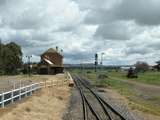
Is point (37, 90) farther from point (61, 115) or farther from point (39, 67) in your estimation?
point (39, 67)

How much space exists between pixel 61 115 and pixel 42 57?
126991 millimetres

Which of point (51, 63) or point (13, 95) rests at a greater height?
point (51, 63)

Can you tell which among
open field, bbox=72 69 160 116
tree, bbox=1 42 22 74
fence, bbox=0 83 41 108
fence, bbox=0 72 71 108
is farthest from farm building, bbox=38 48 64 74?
fence, bbox=0 83 41 108

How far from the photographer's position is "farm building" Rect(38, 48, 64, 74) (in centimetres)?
14112

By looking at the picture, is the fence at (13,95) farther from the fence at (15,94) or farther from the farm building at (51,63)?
the farm building at (51,63)

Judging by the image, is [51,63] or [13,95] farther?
[51,63]

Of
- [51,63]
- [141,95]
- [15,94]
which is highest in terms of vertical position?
[51,63]

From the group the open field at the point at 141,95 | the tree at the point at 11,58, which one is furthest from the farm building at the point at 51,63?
the open field at the point at 141,95

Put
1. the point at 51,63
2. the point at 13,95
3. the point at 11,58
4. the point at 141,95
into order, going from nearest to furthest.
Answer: the point at 13,95 < the point at 141,95 < the point at 11,58 < the point at 51,63

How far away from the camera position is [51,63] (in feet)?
495

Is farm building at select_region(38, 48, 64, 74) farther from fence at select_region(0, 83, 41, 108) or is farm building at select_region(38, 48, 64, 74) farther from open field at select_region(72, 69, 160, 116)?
fence at select_region(0, 83, 41, 108)

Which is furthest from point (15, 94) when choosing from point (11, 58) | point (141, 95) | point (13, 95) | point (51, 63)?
point (51, 63)

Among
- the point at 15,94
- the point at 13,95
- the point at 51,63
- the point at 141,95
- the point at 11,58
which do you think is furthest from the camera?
the point at 51,63

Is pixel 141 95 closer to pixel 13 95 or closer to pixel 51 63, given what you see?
pixel 13 95
